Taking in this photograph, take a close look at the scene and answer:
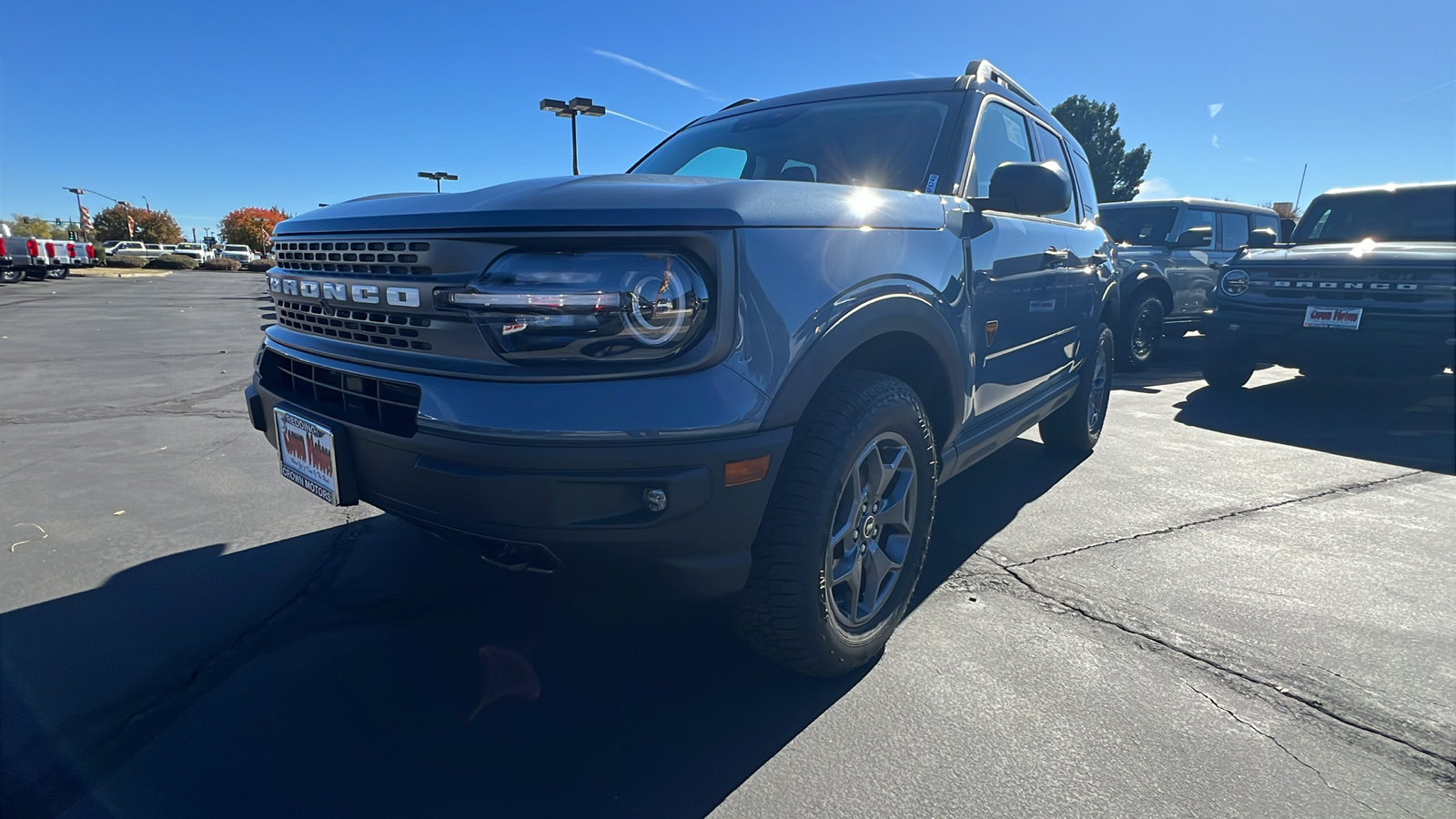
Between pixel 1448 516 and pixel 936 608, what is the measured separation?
113 inches

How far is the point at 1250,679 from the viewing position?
2213 millimetres

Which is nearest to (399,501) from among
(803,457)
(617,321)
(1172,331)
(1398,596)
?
(617,321)

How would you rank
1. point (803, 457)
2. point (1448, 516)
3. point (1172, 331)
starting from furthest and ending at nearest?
1. point (1172, 331)
2. point (1448, 516)
3. point (803, 457)

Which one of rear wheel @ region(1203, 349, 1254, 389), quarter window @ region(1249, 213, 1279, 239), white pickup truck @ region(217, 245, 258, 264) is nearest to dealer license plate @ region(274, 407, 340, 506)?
rear wheel @ region(1203, 349, 1254, 389)

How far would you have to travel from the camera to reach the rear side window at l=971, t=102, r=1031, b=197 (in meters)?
2.87

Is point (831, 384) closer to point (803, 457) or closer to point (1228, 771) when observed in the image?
point (803, 457)

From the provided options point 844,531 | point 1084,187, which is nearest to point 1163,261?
point 1084,187

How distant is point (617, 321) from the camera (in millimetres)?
1577

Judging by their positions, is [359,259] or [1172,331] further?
[1172,331]

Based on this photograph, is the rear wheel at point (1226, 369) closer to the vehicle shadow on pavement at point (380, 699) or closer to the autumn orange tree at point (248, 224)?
the vehicle shadow on pavement at point (380, 699)

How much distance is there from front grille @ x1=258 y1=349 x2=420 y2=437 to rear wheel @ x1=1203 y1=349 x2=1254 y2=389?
22.6 ft

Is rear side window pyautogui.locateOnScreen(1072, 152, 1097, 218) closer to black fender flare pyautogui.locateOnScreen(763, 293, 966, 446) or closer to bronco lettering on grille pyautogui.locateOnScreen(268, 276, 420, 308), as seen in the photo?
black fender flare pyautogui.locateOnScreen(763, 293, 966, 446)

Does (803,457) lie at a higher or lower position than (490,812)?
higher

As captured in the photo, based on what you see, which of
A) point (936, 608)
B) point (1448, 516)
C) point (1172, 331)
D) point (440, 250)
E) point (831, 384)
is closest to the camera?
point (440, 250)
